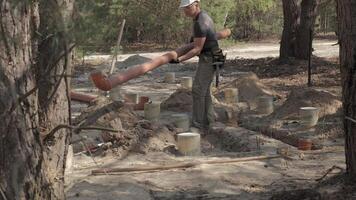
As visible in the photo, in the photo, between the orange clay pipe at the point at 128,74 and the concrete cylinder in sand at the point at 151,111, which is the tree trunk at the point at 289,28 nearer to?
the concrete cylinder in sand at the point at 151,111

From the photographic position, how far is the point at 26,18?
380cm

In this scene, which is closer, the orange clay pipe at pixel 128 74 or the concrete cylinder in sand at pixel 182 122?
the orange clay pipe at pixel 128 74

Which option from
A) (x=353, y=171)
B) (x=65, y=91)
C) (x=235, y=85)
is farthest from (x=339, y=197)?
(x=235, y=85)

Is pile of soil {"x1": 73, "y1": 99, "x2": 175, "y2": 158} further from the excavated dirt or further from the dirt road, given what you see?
the dirt road

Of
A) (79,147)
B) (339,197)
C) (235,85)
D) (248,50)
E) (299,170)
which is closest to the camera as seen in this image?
(339,197)

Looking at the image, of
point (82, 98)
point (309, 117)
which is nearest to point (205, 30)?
point (309, 117)

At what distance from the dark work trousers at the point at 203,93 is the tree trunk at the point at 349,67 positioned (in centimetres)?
329

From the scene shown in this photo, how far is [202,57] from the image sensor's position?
8719 millimetres

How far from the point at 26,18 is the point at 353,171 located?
10.5 ft

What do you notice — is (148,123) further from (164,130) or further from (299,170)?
(299,170)

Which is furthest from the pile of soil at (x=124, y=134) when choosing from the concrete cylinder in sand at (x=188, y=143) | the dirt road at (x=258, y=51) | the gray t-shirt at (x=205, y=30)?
the dirt road at (x=258, y=51)

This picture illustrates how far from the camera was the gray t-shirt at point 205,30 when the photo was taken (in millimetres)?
8508

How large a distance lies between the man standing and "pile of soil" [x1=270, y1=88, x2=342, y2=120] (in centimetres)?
133

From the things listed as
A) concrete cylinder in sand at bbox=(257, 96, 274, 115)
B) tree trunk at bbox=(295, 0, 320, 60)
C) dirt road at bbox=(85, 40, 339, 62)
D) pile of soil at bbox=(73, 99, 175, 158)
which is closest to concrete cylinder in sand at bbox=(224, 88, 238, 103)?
concrete cylinder in sand at bbox=(257, 96, 274, 115)
